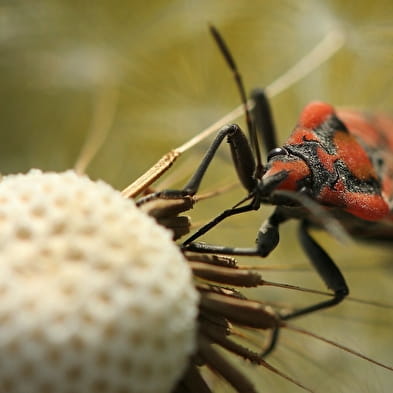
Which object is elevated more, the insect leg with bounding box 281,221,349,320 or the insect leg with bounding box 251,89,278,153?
the insect leg with bounding box 251,89,278,153

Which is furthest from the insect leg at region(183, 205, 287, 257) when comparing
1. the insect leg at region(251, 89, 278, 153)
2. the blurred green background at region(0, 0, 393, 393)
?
the blurred green background at region(0, 0, 393, 393)

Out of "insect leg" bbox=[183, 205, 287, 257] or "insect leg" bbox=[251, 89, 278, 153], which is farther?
"insect leg" bbox=[251, 89, 278, 153]

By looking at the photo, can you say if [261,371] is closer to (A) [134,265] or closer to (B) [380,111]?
(A) [134,265]

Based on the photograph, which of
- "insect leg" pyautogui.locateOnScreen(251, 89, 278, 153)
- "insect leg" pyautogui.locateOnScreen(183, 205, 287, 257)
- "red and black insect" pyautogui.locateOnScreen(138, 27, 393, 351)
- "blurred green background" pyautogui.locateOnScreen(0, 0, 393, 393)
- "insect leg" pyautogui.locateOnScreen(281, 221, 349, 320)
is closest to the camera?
"insect leg" pyautogui.locateOnScreen(183, 205, 287, 257)

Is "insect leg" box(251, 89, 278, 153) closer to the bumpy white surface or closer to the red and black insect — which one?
the red and black insect

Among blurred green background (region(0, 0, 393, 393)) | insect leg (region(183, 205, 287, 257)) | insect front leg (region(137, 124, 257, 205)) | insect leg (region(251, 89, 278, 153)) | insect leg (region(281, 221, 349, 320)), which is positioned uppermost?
blurred green background (region(0, 0, 393, 393))

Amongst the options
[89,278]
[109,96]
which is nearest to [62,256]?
[89,278]

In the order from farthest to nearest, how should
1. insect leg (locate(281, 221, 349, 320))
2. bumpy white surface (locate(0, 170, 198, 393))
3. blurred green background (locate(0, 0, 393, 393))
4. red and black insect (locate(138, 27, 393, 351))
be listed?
blurred green background (locate(0, 0, 393, 393)) → insect leg (locate(281, 221, 349, 320)) → red and black insect (locate(138, 27, 393, 351)) → bumpy white surface (locate(0, 170, 198, 393))

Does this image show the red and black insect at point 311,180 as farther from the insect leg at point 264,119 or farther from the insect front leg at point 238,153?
the insect leg at point 264,119

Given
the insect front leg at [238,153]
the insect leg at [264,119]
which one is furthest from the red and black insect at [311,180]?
the insect leg at [264,119]
